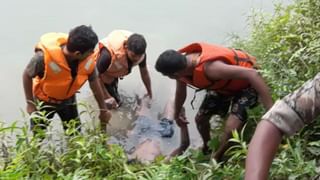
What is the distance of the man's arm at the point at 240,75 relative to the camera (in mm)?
3623

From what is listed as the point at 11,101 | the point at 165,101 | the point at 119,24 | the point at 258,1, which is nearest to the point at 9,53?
the point at 11,101

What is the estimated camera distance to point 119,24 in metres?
6.83

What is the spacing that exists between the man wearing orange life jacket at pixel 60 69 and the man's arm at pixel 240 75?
31.7 inches

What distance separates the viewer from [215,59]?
3.94 metres

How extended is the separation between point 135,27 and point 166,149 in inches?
85.7

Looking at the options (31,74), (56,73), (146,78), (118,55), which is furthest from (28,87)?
(146,78)

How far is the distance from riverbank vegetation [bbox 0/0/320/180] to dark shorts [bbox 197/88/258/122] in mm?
74

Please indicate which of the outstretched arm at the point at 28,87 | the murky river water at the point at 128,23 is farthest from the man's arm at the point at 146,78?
the outstretched arm at the point at 28,87

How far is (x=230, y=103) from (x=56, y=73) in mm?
1249

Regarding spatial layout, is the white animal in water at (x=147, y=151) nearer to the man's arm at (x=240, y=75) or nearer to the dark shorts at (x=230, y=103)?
the dark shorts at (x=230, y=103)

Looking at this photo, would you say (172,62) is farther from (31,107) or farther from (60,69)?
(31,107)

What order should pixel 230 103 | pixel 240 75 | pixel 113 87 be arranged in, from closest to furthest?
pixel 240 75
pixel 230 103
pixel 113 87

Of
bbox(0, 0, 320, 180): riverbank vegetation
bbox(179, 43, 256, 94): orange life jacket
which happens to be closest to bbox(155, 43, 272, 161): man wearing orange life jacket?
bbox(179, 43, 256, 94): orange life jacket

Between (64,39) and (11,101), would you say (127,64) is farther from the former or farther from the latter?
(11,101)
